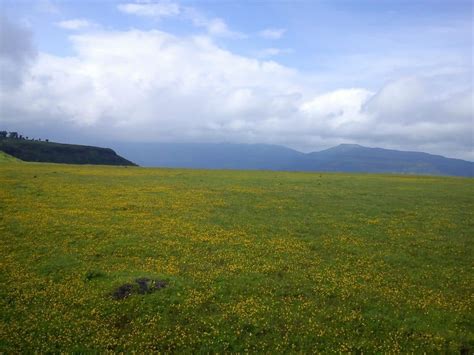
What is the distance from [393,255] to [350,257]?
3244 millimetres

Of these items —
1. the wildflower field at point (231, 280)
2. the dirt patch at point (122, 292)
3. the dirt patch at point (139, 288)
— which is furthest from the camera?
the dirt patch at point (139, 288)

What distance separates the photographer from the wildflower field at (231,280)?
14992mm

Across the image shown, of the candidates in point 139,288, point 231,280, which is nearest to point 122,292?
point 139,288

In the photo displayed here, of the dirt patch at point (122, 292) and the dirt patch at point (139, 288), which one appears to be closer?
the dirt patch at point (122, 292)

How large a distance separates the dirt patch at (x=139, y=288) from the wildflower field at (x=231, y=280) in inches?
3.4

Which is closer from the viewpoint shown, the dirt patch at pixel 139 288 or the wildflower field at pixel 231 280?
the wildflower field at pixel 231 280

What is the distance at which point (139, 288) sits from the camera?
1861cm

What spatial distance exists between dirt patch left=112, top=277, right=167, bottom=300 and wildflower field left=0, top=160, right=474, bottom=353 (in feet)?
0.28

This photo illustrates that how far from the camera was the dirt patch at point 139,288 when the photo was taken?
18109 millimetres

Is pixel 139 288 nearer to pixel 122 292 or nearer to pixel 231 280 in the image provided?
pixel 122 292

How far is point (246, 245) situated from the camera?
26078 millimetres

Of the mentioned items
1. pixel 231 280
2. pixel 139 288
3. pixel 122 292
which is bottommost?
pixel 122 292

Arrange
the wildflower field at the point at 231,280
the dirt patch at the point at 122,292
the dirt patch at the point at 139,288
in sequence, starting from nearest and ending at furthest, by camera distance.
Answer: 1. the wildflower field at the point at 231,280
2. the dirt patch at the point at 122,292
3. the dirt patch at the point at 139,288

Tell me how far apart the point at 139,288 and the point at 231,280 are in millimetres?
5054
